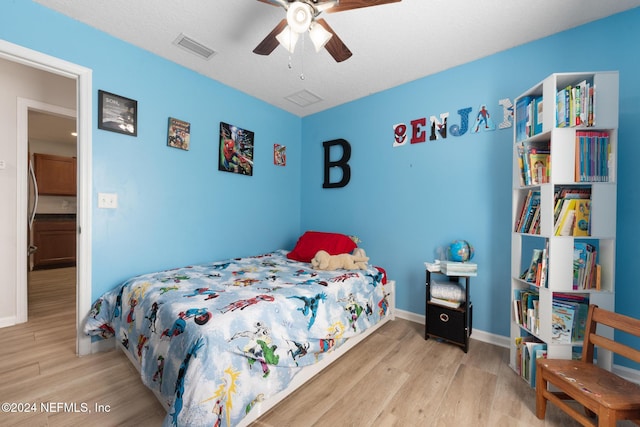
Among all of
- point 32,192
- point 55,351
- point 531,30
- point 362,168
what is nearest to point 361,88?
point 362,168

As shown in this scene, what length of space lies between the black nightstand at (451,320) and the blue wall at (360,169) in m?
0.33

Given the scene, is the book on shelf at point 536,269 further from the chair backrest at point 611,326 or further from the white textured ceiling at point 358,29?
the white textured ceiling at point 358,29

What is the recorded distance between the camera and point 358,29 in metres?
1.95

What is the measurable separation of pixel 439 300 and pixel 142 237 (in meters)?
2.65

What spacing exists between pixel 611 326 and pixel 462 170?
149 cm

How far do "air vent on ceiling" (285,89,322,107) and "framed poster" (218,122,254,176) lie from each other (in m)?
0.68

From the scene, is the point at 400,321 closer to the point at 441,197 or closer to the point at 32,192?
the point at 441,197

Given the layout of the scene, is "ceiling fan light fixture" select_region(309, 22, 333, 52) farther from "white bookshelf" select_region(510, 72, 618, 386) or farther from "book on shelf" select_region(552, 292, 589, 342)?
"book on shelf" select_region(552, 292, 589, 342)

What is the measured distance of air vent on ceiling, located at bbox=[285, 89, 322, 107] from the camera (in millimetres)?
3004

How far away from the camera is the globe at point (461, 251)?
2221 millimetres

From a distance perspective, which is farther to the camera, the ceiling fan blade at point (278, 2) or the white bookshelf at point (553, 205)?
the white bookshelf at point (553, 205)

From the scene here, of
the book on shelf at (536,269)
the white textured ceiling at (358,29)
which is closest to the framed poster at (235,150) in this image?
the white textured ceiling at (358,29)

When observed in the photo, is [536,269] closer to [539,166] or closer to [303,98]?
[539,166]

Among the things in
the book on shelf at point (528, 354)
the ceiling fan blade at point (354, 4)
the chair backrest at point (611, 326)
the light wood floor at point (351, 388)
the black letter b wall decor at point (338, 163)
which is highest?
the ceiling fan blade at point (354, 4)
